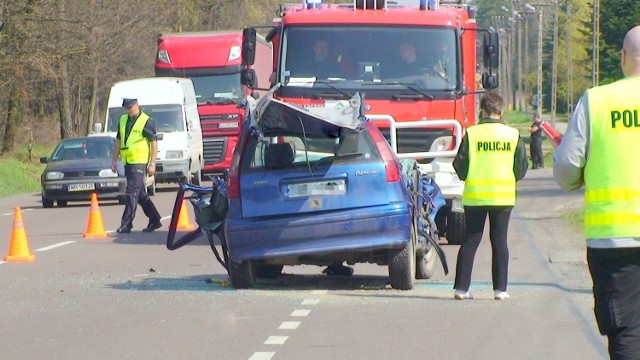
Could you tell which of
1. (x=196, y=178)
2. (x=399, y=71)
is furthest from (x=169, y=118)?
(x=399, y=71)

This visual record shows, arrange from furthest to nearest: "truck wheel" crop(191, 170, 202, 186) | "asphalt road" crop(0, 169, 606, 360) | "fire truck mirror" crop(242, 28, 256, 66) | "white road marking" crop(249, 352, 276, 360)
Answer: "truck wheel" crop(191, 170, 202, 186) → "fire truck mirror" crop(242, 28, 256, 66) → "asphalt road" crop(0, 169, 606, 360) → "white road marking" crop(249, 352, 276, 360)

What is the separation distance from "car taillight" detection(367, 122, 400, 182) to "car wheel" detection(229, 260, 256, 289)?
60.3 inches

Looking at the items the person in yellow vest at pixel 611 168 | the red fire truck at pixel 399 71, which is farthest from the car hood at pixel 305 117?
the person in yellow vest at pixel 611 168

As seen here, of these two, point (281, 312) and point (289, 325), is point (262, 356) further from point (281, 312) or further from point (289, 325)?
point (281, 312)

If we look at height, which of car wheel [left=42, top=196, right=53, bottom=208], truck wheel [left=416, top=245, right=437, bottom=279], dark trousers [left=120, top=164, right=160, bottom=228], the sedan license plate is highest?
the sedan license plate

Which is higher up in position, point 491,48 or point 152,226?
point 491,48

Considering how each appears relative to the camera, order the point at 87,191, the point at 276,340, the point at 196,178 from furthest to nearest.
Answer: the point at 196,178
the point at 87,191
the point at 276,340

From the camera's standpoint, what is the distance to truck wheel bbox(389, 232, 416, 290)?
38.9 feet

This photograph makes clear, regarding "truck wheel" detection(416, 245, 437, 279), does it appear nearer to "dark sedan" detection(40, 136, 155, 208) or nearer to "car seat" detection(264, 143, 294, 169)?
"car seat" detection(264, 143, 294, 169)

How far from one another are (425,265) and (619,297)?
7.50 metres

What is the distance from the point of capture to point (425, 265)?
1313cm

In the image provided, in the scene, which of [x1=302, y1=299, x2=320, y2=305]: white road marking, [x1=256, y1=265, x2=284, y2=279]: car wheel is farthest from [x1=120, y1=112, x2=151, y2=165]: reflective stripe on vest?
[x1=302, y1=299, x2=320, y2=305]: white road marking

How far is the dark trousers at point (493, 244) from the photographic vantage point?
11258mm

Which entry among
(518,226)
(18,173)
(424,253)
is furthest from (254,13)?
(424,253)
